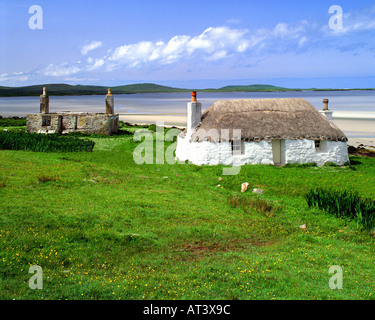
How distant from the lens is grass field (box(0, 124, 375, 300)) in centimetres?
885

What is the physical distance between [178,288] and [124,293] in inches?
48.0

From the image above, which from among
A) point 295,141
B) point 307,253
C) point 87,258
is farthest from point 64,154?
point 307,253

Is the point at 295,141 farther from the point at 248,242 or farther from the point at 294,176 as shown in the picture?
the point at 248,242

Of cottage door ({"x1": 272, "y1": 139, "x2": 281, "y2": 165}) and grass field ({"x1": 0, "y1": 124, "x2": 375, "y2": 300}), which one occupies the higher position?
cottage door ({"x1": 272, "y1": 139, "x2": 281, "y2": 165})

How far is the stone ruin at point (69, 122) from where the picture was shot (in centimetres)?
3844

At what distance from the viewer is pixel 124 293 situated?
8375mm

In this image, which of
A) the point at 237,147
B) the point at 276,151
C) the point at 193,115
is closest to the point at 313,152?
the point at 276,151

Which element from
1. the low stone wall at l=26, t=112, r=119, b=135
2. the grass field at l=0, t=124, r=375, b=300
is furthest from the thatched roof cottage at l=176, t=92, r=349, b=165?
the low stone wall at l=26, t=112, r=119, b=135

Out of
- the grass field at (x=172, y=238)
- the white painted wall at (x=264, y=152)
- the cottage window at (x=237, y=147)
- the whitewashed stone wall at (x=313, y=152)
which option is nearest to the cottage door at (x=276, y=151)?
the white painted wall at (x=264, y=152)

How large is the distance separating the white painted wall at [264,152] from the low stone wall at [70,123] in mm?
15593

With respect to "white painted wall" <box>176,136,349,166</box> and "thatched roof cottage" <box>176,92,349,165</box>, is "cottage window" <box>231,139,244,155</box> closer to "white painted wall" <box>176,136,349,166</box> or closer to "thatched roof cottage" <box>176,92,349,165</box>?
"thatched roof cottage" <box>176,92,349,165</box>

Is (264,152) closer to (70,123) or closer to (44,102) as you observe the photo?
(70,123)

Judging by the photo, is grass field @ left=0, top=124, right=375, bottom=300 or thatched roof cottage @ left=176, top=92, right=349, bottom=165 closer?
grass field @ left=0, top=124, right=375, bottom=300

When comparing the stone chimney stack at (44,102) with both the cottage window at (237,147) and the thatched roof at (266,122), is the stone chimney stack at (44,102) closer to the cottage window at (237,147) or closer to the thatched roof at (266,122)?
the thatched roof at (266,122)
